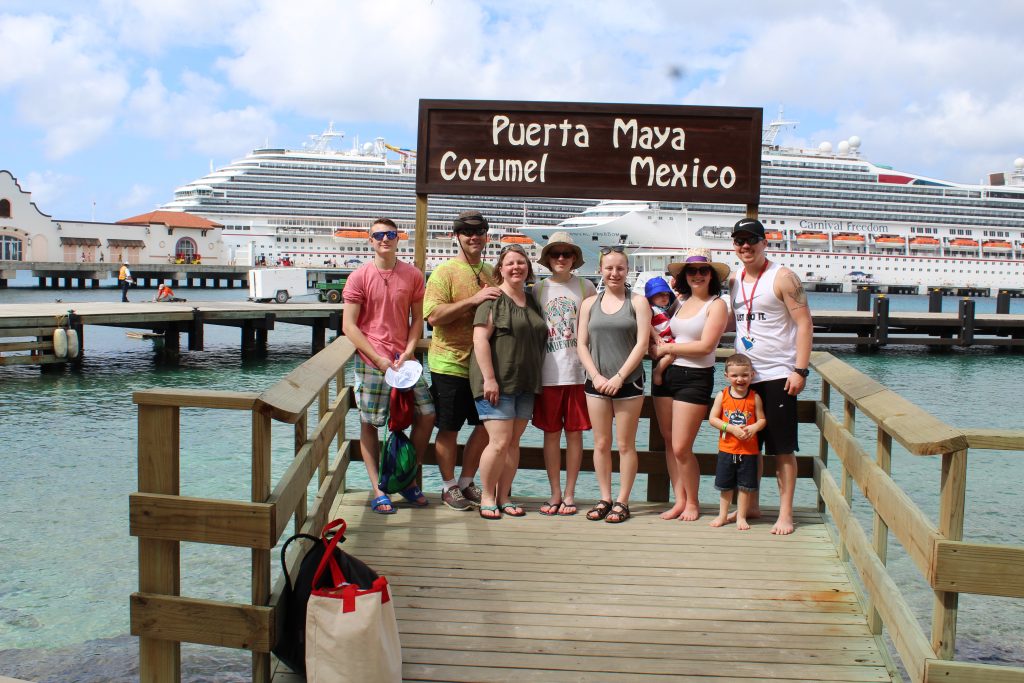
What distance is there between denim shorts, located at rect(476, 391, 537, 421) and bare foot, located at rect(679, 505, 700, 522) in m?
0.96

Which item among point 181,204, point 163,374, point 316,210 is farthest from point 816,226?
point 163,374

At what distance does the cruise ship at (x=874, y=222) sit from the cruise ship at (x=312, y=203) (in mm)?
9429

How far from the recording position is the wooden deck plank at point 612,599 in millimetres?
2873

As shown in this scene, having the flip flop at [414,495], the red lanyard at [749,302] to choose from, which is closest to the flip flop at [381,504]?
the flip flop at [414,495]

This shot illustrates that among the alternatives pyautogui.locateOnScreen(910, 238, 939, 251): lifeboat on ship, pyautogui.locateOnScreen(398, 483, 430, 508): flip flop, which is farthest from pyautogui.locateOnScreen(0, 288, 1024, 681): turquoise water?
pyautogui.locateOnScreen(910, 238, 939, 251): lifeboat on ship

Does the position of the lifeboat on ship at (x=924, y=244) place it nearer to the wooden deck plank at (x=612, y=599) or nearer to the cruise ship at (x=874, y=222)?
the cruise ship at (x=874, y=222)

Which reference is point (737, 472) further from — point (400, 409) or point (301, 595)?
point (301, 595)

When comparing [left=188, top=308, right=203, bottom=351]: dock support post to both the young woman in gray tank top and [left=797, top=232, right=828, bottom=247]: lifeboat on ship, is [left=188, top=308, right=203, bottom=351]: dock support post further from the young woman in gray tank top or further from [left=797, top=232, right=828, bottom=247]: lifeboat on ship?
[left=797, top=232, right=828, bottom=247]: lifeboat on ship

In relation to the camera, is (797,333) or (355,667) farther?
(797,333)

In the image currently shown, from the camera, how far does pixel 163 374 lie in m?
17.9

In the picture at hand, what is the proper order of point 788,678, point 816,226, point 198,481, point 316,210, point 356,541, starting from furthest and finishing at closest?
point 316,210, point 816,226, point 198,481, point 356,541, point 788,678

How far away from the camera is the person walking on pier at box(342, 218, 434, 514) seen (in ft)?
14.1

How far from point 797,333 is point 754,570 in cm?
110

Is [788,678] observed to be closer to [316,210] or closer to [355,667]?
[355,667]
